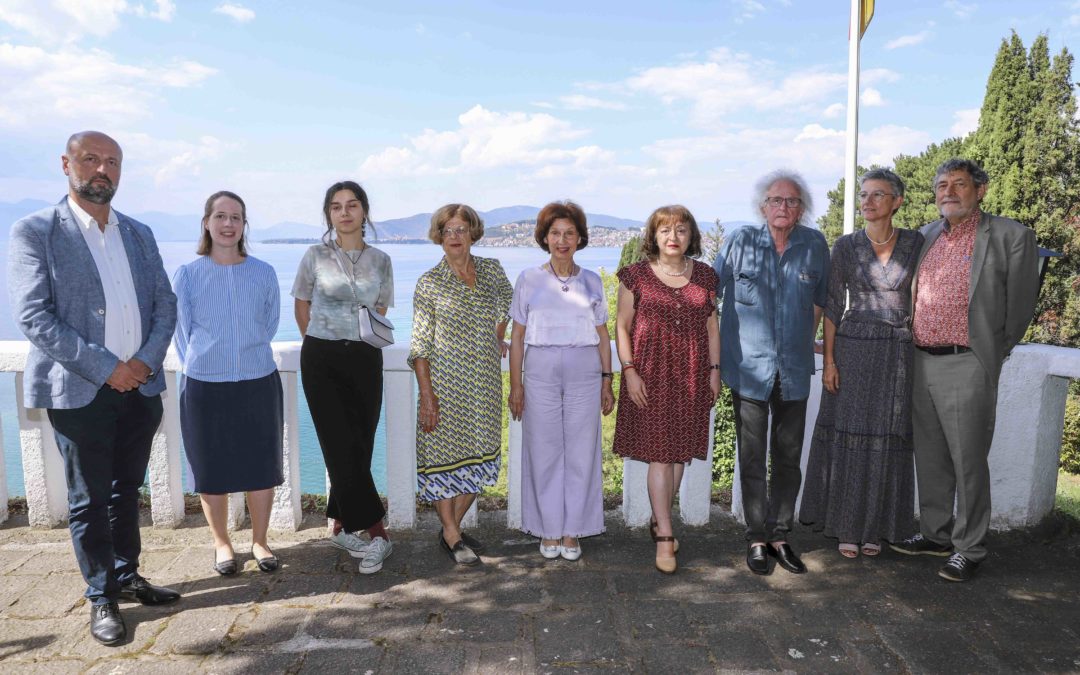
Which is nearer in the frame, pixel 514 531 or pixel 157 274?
pixel 157 274

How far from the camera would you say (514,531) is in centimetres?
427

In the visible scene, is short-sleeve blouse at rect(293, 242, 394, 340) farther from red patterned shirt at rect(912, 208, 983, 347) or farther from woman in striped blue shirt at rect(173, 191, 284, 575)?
red patterned shirt at rect(912, 208, 983, 347)

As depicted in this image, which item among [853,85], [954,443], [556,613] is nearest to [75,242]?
[556,613]

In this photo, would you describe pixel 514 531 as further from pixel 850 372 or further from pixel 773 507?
pixel 850 372

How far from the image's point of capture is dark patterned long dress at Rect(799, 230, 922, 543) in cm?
371

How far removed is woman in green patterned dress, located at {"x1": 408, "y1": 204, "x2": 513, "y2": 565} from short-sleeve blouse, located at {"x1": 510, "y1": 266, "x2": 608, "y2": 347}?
6.6 inches

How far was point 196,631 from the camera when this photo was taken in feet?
10.2

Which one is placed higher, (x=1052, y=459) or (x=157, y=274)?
(x=157, y=274)

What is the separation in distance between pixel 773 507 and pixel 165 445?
3.36 m

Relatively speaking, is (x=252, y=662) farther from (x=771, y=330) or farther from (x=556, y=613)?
(x=771, y=330)

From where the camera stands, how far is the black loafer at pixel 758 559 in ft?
12.1

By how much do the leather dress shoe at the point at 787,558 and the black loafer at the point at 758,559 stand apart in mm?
81

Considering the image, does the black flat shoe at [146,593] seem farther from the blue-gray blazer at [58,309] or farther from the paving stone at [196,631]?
the blue-gray blazer at [58,309]

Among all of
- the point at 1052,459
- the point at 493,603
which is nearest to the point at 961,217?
the point at 1052,459
